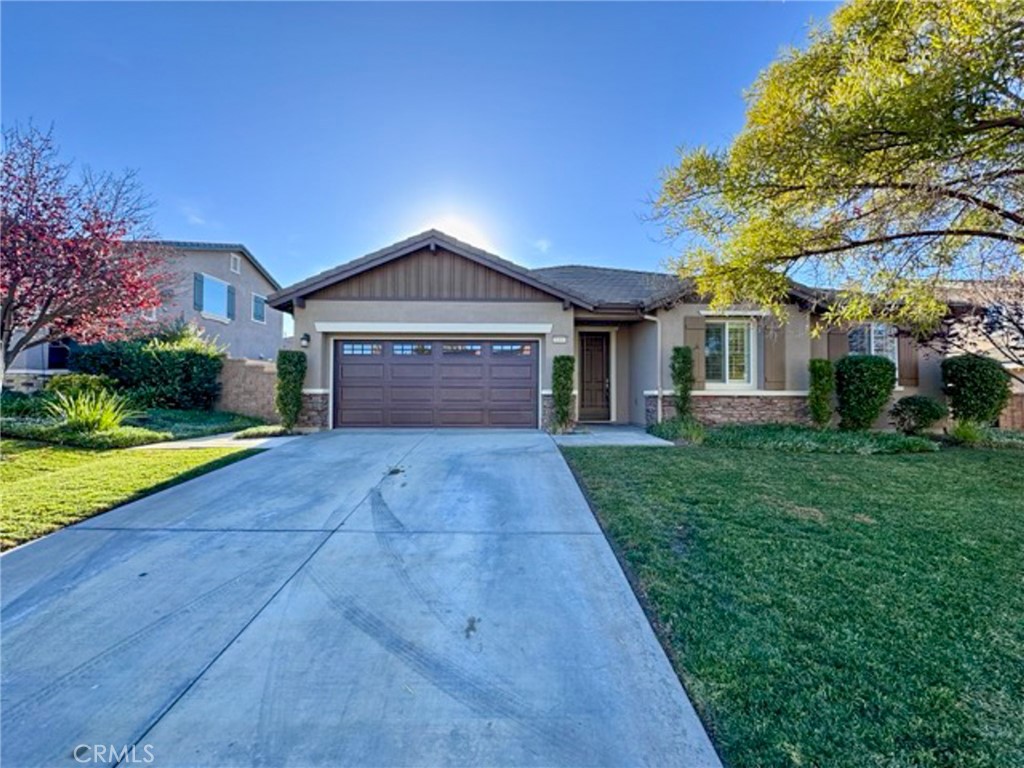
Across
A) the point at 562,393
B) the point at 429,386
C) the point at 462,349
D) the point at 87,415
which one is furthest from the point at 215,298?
the point at 562,393

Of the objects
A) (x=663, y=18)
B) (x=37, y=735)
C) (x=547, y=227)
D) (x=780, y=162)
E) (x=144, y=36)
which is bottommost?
(x=37, y=735)

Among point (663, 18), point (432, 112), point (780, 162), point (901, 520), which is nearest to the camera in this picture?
point (901, 520)

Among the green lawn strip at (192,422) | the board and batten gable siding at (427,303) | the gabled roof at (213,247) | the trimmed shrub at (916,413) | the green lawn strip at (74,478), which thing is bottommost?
the green lawn strip at (74,478)

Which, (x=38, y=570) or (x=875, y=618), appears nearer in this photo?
(x=875, y=618)

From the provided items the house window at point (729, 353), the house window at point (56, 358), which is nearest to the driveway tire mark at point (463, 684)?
the house window at point (729, 353)

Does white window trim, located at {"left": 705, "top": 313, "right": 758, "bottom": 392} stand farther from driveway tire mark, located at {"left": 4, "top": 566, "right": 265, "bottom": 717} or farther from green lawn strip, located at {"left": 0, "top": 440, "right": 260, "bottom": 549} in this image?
driveway tire mark, located at {"left": 4, "top": 566, "right": 265, "bottom": 717}

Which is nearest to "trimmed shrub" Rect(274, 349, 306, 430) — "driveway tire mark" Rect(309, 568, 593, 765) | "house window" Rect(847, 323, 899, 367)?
"driveway tire mark" Rect(309, 568, 593, 765)

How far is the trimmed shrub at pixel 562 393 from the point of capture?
10703 mm

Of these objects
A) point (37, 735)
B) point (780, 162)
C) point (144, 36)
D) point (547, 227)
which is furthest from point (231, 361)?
point (780, 162)

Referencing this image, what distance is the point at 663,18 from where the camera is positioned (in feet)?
29.1

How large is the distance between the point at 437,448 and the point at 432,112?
23.4ft

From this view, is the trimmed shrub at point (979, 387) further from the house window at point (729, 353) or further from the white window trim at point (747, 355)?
Result: the house window at point (729, 353)

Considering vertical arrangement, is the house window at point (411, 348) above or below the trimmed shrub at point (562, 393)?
above

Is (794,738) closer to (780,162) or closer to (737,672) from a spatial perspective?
(737,672)
